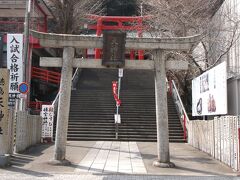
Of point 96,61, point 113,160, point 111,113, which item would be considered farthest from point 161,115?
point 111,113

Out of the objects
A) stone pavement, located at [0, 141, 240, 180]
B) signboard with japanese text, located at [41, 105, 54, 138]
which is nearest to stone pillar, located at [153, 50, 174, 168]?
stone pavement, located at [0, 141, 240, 180]

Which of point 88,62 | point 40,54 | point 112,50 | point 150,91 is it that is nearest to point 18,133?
point 88,62

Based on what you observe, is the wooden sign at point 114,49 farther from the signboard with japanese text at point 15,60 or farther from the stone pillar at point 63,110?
the signboard with japanese text at point 15,60

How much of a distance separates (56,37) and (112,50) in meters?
1.97

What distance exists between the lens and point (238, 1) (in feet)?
62.1

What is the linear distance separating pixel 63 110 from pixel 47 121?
6.93m

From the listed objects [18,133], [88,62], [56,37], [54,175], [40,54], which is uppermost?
[40,54]

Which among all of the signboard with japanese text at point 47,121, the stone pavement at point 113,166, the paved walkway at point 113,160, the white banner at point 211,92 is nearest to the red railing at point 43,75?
the signboard with japanese text at point 47,121

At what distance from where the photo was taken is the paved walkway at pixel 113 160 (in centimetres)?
1123

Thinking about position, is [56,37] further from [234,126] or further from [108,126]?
[108,126]

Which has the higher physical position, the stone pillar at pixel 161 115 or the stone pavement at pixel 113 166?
the stone pillar at pixel 161 115

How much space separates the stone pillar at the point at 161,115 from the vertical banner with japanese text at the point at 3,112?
494 centimetres

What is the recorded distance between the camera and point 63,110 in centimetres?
1216

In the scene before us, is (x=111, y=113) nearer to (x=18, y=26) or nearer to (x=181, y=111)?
(x=181, y=111)
